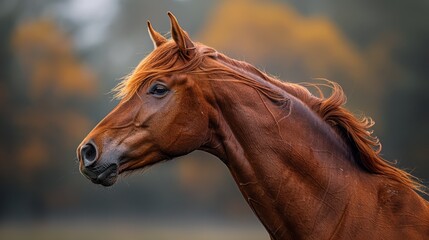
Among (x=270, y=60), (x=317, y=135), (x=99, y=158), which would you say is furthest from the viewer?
(x=270, y=60)

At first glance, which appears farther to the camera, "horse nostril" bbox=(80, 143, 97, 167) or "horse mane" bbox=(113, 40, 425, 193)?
"horse mane" bbox=(113, 40, 425, 193)

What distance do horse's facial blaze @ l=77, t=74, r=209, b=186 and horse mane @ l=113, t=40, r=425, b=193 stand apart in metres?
0.06

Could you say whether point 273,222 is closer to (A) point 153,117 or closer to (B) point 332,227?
(B) point 332,227

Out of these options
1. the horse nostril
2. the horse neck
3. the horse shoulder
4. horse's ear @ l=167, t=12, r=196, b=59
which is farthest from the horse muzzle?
the horse shoulder

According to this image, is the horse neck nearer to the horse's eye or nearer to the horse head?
the horse head

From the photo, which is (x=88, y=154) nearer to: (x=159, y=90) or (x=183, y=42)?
(x=159, y=90)

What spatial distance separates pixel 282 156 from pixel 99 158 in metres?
0.79

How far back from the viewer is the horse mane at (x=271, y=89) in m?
2.29

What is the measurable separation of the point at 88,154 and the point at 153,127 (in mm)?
300

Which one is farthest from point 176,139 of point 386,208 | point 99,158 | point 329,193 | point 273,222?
point 386,208

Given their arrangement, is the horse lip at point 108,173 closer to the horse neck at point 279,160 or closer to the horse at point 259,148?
the horse at point 259,148

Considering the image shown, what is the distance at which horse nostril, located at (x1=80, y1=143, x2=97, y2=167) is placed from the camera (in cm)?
216

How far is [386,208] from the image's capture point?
221 centimetres

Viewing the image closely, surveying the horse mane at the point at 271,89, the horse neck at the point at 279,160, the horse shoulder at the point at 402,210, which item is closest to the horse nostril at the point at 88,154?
the horse mane at the point at 271,89
